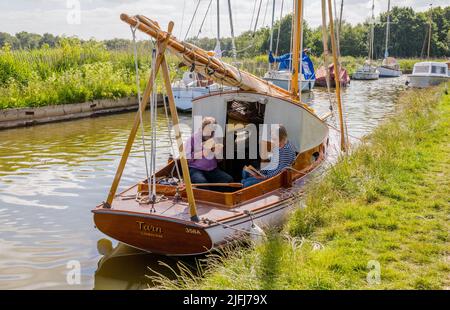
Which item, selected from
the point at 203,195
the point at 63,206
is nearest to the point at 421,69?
the point at 63,206

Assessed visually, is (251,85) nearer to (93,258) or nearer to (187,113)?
(93,258)

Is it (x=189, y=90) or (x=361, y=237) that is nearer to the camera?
(x=361, y=237)

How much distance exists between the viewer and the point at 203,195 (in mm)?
7762

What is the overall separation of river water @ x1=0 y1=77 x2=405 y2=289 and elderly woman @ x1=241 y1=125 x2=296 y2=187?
1.94 m

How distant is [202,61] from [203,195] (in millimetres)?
2003

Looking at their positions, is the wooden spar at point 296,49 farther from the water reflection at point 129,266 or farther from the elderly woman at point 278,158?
the water reflection at point 129,266

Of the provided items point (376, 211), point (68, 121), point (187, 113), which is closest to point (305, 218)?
point (376, 211)

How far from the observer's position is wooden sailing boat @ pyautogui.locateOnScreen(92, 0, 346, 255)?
6758 mm

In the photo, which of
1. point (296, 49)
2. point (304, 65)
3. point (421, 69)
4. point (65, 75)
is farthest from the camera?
point (421, 69)

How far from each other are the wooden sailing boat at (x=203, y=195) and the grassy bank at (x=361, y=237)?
0.49m

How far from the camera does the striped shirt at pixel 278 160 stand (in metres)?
8.78

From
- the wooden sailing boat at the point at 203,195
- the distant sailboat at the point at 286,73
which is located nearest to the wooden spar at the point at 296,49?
the wooden sailing boat at the point at 203,195

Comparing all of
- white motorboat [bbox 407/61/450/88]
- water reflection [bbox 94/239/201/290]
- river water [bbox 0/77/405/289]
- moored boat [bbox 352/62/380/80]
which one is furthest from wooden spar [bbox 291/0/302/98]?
moored boat [bbox 352/62/380/80]

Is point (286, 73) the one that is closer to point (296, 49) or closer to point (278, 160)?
point (296, 49)
